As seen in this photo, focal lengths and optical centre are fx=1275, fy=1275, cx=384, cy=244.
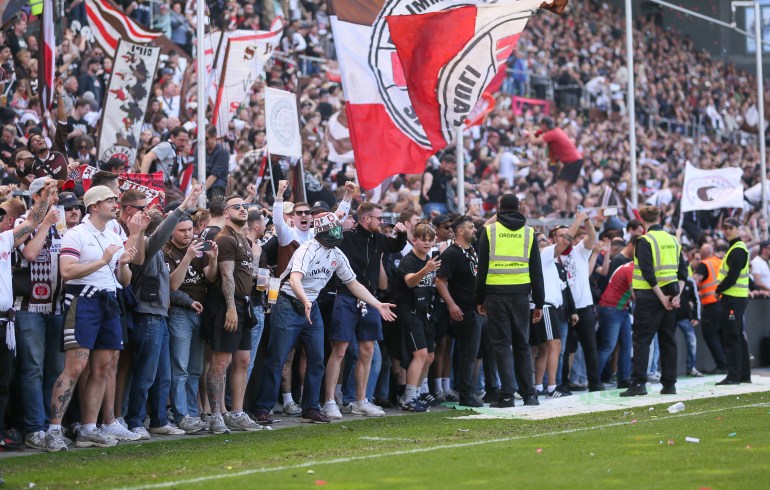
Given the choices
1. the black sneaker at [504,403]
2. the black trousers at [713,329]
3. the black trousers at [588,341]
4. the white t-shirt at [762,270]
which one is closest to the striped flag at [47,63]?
the black sneaker at [504,403]

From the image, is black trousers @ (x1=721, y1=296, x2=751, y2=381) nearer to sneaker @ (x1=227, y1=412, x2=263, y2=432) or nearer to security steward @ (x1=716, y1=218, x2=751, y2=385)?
security steward @ (x1=716, y1=218, x2=751, y2=385)

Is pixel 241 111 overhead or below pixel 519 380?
overhead

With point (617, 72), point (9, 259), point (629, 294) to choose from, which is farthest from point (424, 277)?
point (617, 72)

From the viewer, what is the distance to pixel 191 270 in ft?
37.9

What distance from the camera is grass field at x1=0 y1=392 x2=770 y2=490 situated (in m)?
7.93

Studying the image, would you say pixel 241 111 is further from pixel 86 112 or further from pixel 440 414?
pixel 440 414

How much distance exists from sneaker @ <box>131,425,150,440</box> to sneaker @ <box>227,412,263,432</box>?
37.3 inches

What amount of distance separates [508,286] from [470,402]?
1407 mm

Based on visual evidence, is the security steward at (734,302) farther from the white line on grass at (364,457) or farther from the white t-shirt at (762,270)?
the white line on grass at (364,457)

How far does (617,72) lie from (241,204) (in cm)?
2743

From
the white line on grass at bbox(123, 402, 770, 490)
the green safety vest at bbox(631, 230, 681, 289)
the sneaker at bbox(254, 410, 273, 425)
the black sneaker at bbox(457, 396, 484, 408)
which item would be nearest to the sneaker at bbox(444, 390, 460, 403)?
the black sneaker at bbox(457, 396, 484, 408)

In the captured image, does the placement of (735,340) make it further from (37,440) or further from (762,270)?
(37,440)

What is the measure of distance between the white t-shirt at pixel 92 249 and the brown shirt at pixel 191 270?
1.06m

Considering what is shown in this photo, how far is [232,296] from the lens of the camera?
37.6 ft
